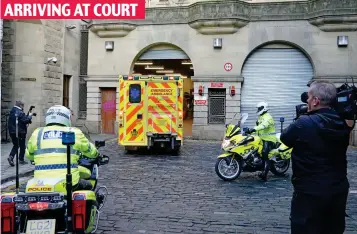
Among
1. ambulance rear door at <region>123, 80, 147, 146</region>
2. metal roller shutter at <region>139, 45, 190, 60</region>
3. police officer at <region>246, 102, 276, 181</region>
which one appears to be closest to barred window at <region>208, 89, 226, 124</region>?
metal roller shutter at <region>139, 45, 190, 60</region>

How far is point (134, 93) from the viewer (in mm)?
14672

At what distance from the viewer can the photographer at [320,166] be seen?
12.0ft

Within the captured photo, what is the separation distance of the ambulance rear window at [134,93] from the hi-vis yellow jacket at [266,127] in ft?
18.4

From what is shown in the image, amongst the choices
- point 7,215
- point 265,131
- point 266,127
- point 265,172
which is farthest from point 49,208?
point 265,131

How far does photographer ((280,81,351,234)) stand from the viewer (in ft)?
12.0

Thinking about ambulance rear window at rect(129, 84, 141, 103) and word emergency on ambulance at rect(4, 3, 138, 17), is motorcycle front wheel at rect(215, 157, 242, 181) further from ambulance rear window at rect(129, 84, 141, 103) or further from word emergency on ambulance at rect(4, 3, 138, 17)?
ambulance rear window at rect(129, 84, 141, 103)

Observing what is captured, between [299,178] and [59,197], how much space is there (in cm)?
247

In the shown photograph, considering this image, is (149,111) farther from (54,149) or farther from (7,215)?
(7,215)

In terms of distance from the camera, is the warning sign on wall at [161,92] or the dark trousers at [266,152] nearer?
the dark trousers at [266,152]

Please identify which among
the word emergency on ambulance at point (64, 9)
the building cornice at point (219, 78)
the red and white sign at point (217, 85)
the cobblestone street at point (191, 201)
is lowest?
the cobblestone street at point (191, 201)

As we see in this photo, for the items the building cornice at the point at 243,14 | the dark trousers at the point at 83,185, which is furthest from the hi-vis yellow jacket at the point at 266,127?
the building cornice at the point at 243,14

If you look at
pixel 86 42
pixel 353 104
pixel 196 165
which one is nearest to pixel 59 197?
pixel 353 104

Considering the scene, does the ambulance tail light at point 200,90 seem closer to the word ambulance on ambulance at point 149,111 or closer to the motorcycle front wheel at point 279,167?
the word ambulance on ambulance at point 149,111

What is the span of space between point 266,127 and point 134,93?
237 inches
